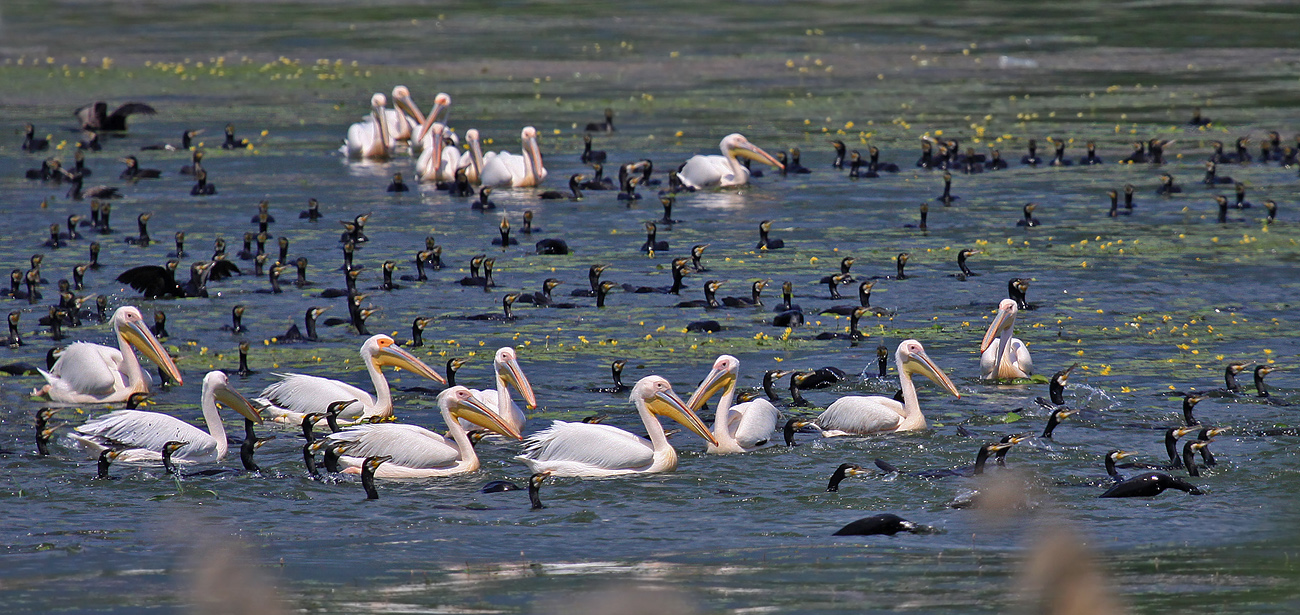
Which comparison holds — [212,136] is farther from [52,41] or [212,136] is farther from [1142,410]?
[1142,410]

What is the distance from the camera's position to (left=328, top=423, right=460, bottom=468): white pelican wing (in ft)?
35.0

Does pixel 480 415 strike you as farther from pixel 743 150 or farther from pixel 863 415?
pixel 743 150

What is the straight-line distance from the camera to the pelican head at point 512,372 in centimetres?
1186

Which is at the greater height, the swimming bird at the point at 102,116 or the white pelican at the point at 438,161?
the swimming bird at the point at 102,116

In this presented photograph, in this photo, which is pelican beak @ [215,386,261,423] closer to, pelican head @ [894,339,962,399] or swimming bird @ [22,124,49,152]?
pelican head @ [894,339,962,399]

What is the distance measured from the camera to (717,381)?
1172 cm

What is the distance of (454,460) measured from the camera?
35.5ft

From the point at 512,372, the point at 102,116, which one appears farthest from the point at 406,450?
the point at 102,116

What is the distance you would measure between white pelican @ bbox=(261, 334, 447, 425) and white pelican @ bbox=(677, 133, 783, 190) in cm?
1021

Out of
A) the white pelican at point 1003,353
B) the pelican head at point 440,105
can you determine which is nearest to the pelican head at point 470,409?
the white pelican at point 1003,353

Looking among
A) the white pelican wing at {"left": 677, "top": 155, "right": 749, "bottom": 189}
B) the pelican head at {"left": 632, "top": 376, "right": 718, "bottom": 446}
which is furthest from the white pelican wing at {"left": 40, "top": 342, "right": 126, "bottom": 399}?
the white pelican wing at {"left": 677, "top": 155, "right": 749, "bottom": 189}

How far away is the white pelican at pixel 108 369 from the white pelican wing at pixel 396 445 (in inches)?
105

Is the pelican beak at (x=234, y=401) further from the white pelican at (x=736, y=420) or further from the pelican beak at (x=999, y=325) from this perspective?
the pelican beak at (x=999, y=325)

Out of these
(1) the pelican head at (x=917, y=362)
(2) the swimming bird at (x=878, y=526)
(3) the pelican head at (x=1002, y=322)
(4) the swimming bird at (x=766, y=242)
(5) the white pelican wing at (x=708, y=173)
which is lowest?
(2) the swimming bird at (x=878, y=526)
